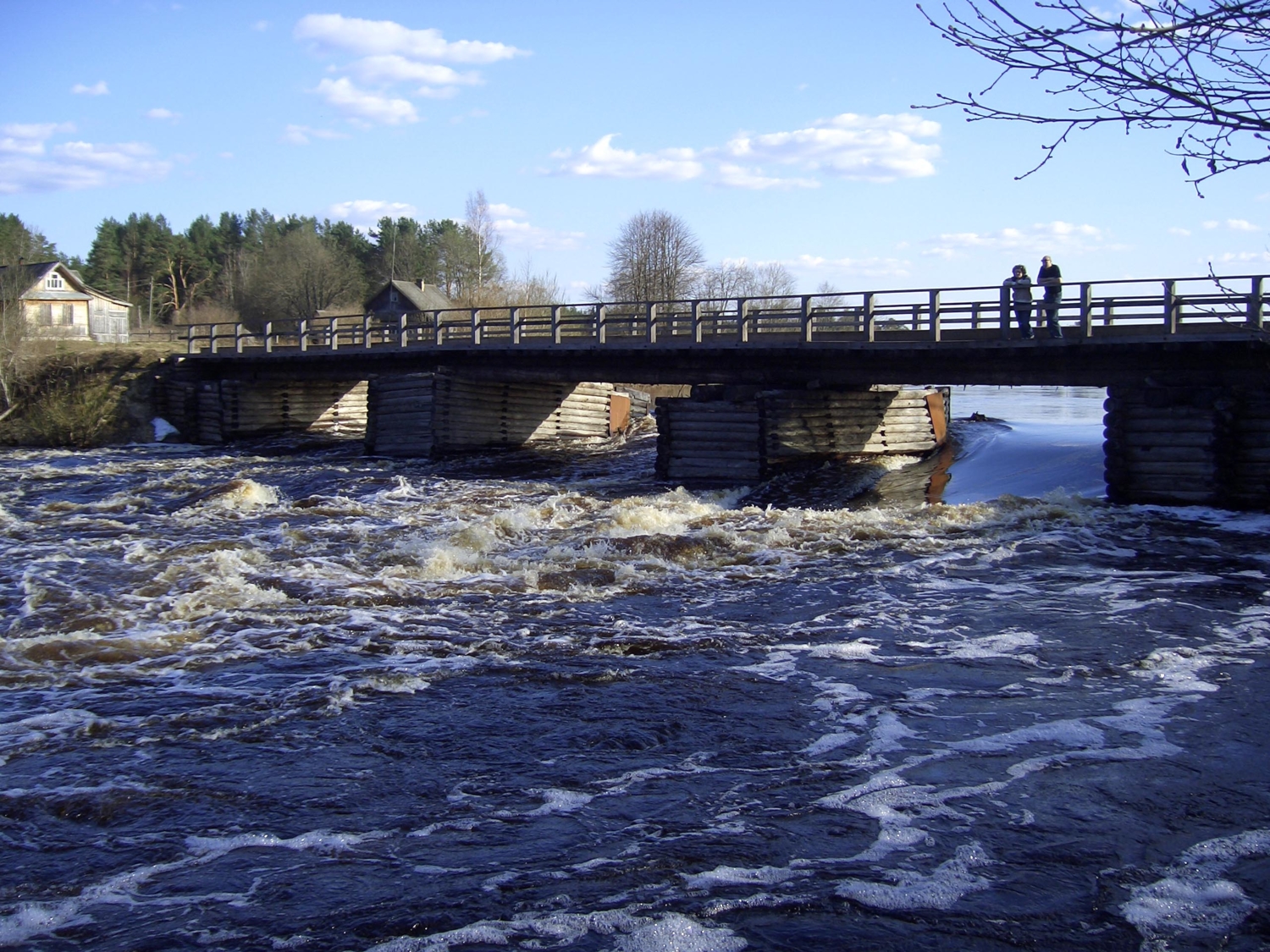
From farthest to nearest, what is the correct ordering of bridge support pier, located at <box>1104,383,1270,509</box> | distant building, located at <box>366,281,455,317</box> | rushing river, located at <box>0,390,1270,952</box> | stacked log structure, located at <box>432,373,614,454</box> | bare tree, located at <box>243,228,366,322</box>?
1. bare tree, located at <box>243,228,366,322</box>
2. distant building, located at <box>366,281,455,317</box>
3. stacked log structure, located at <box>432,373,614,454</box>
4. bridge support pier, located at <box>1104,383,1270,509</box>
5. rushing river, located at <box>0,390,1270,952</box>

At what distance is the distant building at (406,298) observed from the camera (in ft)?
239

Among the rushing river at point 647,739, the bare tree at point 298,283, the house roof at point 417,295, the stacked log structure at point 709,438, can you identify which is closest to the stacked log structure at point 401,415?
the stacked log structure at point 709,438

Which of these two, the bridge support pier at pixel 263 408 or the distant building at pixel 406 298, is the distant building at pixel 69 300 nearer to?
the distant building at pixel 406 298

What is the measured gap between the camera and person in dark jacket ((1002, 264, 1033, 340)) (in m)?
18.6

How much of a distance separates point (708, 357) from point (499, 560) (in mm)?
10330

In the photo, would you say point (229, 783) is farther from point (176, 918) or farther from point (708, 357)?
point (708, 357)

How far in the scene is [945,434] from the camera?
2559 centimetres

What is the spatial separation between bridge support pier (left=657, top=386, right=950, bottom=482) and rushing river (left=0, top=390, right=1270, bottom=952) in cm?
576

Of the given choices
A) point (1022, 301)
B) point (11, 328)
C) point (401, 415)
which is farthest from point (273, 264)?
point (1022, 301)

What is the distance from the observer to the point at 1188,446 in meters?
17.0

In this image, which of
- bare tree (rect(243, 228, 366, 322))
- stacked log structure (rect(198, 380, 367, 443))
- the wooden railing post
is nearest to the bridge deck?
the wooden railing post

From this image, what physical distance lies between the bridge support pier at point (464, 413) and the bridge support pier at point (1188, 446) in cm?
1692

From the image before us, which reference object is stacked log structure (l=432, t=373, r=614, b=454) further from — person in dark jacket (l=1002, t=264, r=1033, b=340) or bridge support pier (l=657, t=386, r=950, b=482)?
person in dark jacket (l=1002, t=264, r=1033, b=340)

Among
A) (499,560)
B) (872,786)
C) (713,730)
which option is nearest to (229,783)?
(713,730)
